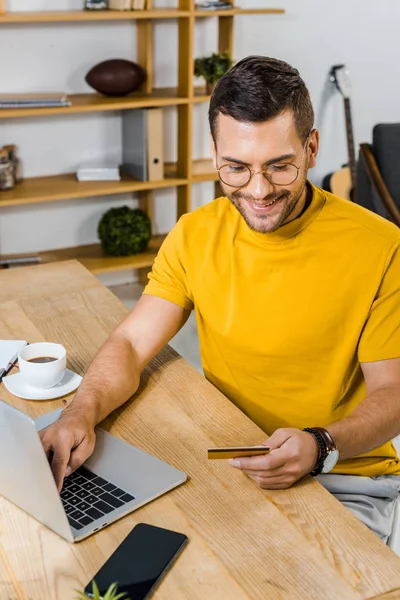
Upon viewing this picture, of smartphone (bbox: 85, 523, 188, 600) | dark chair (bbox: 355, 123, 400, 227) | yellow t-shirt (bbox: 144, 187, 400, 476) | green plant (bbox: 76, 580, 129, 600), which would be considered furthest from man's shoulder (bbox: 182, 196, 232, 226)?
dark chair (bbox: 355, 123, 400, 227)

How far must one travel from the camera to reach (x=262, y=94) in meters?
1.56

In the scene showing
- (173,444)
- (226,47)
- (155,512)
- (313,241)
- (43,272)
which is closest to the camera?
(155,512)

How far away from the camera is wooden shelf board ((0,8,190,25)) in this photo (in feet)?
11.3

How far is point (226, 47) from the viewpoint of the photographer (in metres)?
4.09

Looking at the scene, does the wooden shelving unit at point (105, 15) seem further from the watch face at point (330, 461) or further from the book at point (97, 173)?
the watch face at point (330, 461)

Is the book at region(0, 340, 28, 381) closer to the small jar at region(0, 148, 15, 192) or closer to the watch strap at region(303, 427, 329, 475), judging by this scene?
the watch strap at region(303, 427, 329, 475)

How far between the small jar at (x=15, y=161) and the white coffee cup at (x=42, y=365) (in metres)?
2.27

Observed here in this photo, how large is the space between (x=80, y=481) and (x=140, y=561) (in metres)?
0.24

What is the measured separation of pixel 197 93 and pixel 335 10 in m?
1.06

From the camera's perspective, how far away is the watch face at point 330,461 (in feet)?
4.66

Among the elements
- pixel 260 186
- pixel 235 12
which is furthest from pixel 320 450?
pixel 235 12

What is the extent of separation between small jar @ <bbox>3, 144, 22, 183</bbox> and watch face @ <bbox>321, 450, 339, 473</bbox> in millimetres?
2732

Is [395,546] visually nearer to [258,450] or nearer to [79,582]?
[258,450]

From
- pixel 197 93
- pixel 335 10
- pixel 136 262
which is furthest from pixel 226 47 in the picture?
pixel 136 262
